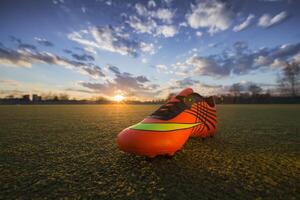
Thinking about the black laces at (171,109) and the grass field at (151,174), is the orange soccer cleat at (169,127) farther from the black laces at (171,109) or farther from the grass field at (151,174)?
the grass field at (151,174)

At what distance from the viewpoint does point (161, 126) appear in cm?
233

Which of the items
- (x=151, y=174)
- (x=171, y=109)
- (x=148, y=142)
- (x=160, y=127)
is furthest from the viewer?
(x=171, y=109)

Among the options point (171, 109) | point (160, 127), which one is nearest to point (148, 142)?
point (160, 127)

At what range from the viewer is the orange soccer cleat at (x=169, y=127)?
211 cm

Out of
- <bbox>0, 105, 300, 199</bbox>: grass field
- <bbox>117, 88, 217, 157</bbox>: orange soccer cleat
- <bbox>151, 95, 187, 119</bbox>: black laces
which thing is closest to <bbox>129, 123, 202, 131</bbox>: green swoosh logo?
<bbox>117, 88, 217, 157</bbox>: orange soccer cleat

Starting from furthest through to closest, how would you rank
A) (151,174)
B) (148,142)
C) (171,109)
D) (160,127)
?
(171,109) → (160,127) → (148,142) → (151,174)

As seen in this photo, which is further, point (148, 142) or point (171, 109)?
point (171, 109)

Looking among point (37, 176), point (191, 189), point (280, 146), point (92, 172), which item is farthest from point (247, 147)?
point (37, 176)

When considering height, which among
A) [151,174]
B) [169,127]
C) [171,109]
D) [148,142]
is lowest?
[151,174]

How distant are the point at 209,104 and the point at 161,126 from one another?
163cm

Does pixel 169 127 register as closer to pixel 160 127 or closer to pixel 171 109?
pixel 160 127

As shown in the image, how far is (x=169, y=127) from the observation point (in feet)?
7.70

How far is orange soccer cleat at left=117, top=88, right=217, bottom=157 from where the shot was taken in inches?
83.1

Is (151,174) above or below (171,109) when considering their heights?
below
